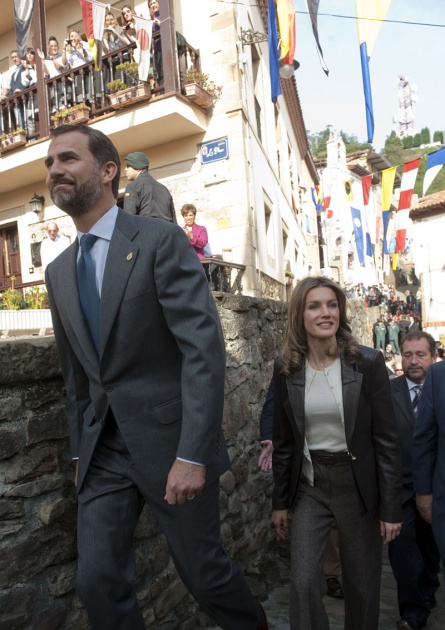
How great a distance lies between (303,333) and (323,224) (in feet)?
97.7

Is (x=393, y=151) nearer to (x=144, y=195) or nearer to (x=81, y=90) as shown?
(x=81, y=90)

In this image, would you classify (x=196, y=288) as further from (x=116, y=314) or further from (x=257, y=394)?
(x=257, y=394)

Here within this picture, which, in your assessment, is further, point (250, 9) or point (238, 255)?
point (250, 9)

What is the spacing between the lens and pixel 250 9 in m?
10.8

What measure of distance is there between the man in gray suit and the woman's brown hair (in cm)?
79

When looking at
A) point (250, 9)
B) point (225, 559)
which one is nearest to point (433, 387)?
point (225, 559)

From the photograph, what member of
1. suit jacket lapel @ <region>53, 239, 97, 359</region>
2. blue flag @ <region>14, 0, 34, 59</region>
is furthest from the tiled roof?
suit jacket lapel @ <region>53, 239, 97, 359</region>

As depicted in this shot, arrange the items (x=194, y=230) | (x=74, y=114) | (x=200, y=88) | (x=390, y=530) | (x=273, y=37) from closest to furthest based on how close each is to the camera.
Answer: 1. (x=390, y=530)
2. (x=194, y=230)
3. (x=273, y=37)
4. (x=200, y=88)
5. (x=74, y=114)

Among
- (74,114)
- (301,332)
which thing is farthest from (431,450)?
(74,114)

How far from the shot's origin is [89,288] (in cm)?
194

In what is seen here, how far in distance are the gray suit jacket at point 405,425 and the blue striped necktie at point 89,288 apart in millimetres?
2102

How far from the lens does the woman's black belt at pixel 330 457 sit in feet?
8.05

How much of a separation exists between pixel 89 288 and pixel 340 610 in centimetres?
267

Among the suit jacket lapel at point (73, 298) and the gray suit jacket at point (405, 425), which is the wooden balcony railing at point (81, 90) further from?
the suit jacket lapel at point (73, 298)
